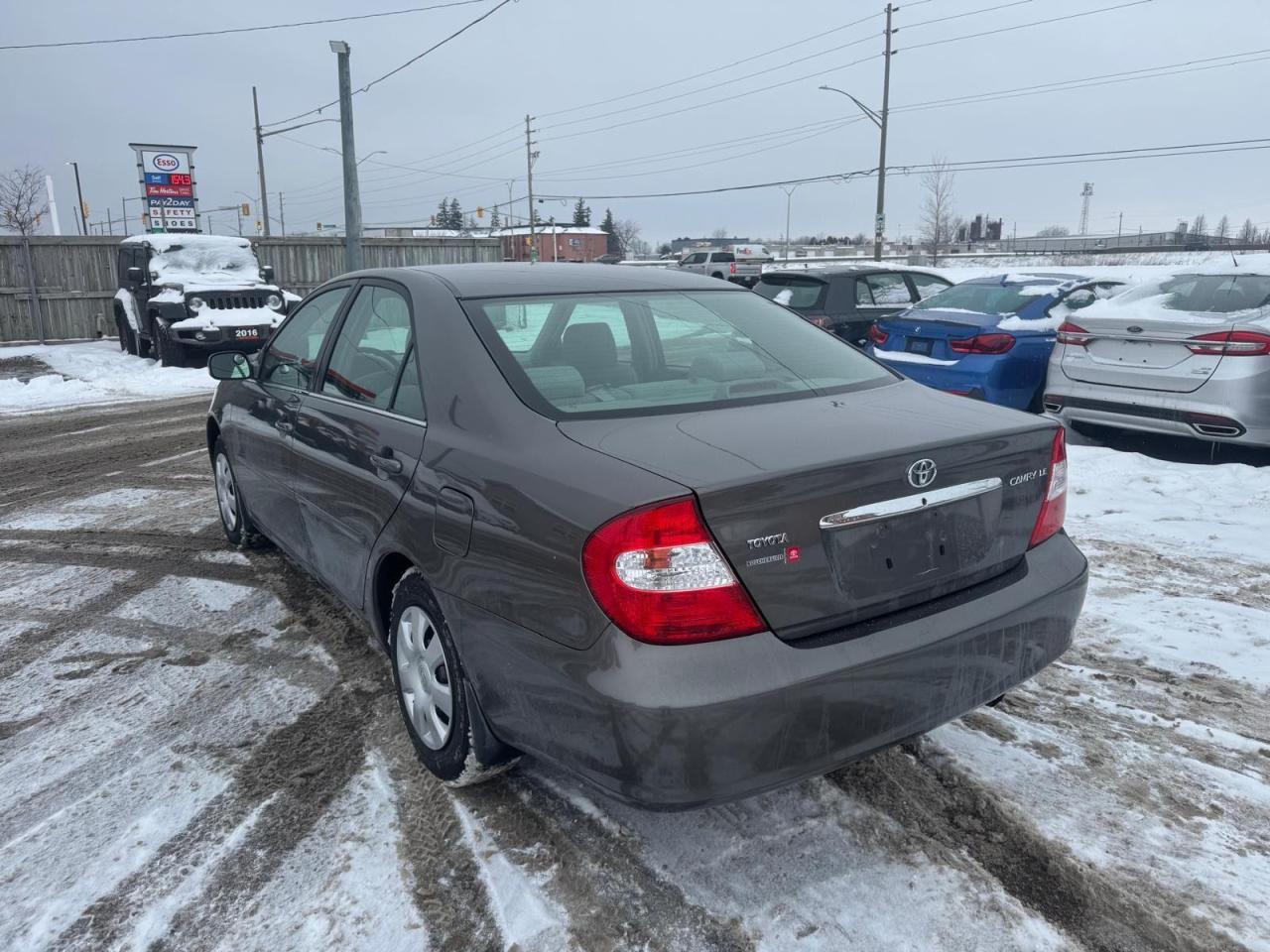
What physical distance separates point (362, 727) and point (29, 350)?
61.6ft

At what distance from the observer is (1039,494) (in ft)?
9.17

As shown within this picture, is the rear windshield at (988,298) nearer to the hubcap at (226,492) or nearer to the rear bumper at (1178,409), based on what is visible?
the rear bumper at (1178,409)

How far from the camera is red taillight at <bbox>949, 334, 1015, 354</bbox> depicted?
26.3 ft

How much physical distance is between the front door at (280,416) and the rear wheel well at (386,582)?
36.1 inches

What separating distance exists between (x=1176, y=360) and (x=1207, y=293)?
36.1 inches

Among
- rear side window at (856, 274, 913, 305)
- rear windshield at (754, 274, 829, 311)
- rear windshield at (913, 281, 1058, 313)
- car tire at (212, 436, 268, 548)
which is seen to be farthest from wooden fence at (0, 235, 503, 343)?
car tire at (212, 436, 268, 548)

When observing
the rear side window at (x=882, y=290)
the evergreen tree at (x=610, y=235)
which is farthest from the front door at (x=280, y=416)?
the evergreen tree at (x=610, y=235)

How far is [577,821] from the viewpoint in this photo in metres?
2.79

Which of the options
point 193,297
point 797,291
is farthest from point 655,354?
point 193,297

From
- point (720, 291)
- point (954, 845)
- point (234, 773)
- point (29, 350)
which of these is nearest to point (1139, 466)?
point (720, 291)

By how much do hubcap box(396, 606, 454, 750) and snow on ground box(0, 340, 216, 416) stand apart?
10.9 metres

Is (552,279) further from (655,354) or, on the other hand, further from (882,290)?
(882,290)

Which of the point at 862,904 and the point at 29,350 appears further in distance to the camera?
the point at 29,350

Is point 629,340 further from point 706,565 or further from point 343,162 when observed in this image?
point 343,162
